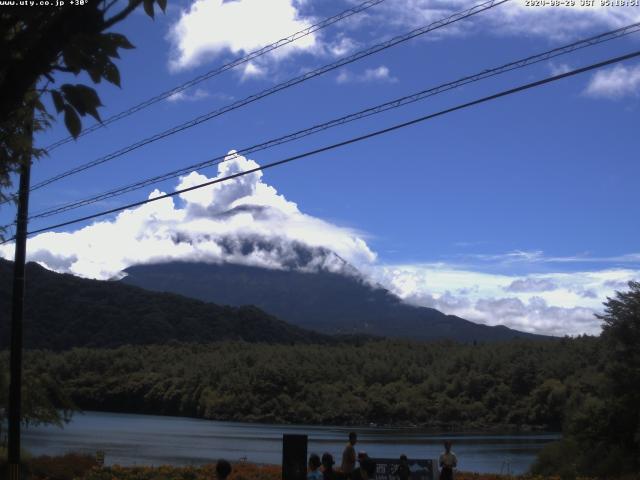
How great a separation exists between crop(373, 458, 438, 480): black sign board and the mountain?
13610 centimetres

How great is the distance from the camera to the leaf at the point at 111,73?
13.7ft

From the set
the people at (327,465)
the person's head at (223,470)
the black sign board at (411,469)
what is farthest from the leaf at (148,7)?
the black sign board at (411,469)

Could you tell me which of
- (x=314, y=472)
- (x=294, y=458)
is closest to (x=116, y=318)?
(x=294, y=458)

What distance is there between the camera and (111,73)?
165 inches

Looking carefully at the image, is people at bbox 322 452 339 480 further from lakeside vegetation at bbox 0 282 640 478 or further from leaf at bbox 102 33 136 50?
lakeside vegetation at bbox 0 282 640 478

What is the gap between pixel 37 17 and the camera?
421 centimetres

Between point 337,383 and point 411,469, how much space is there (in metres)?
102

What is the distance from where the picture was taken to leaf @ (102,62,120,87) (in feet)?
13.7

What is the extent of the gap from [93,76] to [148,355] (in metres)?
139

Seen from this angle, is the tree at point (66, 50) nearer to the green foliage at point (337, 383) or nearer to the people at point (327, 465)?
the people at point (327, 465)

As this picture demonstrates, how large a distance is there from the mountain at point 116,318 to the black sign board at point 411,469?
13610 cm

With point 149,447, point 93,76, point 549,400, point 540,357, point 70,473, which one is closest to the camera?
point 93,76

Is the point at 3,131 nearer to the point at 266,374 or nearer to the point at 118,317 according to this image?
the point at 266,374

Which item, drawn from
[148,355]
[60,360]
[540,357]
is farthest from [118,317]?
[540,357]
